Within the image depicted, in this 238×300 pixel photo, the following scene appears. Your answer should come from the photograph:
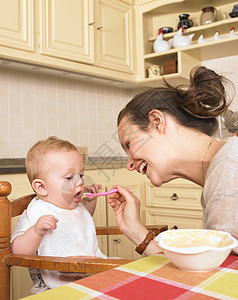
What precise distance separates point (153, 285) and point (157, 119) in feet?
2.24

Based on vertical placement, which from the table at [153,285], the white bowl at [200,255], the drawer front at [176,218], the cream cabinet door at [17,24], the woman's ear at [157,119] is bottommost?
the drawer front at [176,218]

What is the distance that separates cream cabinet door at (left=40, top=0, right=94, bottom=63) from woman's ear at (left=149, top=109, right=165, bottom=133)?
4.03 feet

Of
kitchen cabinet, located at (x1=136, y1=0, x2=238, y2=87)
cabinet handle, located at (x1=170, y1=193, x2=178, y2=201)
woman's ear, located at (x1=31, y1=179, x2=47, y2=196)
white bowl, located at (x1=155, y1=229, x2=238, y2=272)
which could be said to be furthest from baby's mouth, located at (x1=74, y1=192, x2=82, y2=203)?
kitchen cabinet, located at (x1=136, y1=0, x2=238, y2=87)

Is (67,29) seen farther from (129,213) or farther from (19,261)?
(19,261)

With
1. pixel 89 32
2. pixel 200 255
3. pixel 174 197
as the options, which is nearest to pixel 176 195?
pixel 174 197

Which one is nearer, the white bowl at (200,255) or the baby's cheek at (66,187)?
the white bowl at (200,255)

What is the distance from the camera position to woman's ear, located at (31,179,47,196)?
1.20 meters

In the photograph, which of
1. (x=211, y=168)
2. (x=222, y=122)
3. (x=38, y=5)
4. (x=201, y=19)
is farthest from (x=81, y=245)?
(x=201, y=19)

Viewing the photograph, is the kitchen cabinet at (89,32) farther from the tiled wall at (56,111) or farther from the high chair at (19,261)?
the high chair at (19,261)

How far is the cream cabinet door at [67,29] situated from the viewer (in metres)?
2.13

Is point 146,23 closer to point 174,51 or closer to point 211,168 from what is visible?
point 174,51

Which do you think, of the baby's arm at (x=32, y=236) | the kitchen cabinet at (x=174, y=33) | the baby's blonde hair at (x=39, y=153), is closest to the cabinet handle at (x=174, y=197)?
the kitchen cabinet at (x=174, y=33)

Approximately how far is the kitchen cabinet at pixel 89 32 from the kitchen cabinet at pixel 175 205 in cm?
99

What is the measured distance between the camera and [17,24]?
1975 mm
